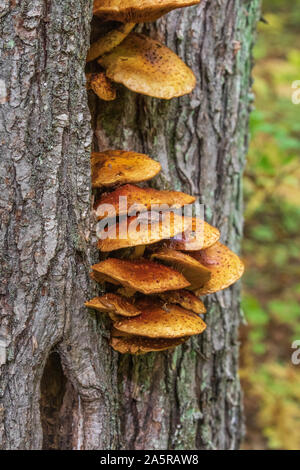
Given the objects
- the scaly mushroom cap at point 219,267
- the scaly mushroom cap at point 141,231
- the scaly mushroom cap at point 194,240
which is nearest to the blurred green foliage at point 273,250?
the scaly mushroom cap at point 219,267

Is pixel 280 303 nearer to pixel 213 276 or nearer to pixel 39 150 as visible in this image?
pixel 213 276

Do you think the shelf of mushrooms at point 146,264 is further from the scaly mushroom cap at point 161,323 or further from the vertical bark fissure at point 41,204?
the vertical bark fissure at point 41,204

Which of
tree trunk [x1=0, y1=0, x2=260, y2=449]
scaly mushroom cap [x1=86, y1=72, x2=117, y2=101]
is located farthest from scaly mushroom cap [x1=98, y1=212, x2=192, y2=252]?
scaly mushroom cap [x1=86, y1=72, x2=117, y2=101]

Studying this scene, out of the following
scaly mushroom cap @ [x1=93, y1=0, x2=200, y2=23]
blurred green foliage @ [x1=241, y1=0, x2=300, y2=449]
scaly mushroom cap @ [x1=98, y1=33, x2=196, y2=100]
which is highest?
scaly mushroom cap @ [x1=93, y1=0, x2=200, y2=23]

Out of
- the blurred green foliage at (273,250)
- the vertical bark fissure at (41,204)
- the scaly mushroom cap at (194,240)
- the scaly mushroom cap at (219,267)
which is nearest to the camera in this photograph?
the vertical bark fissure at (41,204)

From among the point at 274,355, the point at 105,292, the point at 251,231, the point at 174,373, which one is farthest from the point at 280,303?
the point at 105,292

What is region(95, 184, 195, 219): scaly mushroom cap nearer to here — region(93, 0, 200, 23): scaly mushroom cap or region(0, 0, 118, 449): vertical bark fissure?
region(0, 0, 118, 449): vertical bark fissure
